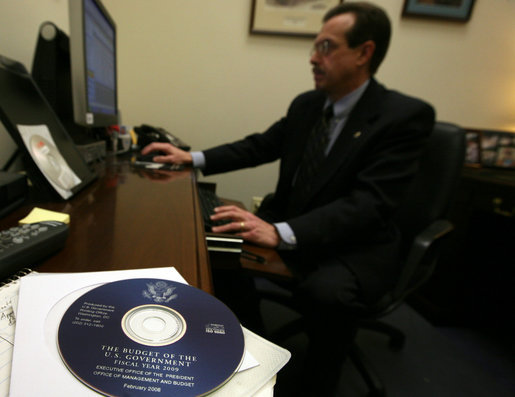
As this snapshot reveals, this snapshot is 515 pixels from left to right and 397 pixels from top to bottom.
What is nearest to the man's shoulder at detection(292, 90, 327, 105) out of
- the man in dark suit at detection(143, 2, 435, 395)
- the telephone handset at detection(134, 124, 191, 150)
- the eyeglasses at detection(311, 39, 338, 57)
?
the man in dark suit at detection(143, 2, 435, 395)

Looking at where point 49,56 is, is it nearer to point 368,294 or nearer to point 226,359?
point 226,359

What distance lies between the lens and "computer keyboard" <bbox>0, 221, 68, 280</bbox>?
0.92ft

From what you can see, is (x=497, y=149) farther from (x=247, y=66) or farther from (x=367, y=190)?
(x=247, y=66)

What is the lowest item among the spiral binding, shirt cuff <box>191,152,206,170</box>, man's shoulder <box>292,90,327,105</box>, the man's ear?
shirt cuff <box>191,152,206,170</box>

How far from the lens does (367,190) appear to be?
0.89 metres

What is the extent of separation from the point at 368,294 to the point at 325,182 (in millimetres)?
373

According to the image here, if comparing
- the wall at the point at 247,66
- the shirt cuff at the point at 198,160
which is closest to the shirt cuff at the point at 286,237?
the shirt cuff at the point at 198,160

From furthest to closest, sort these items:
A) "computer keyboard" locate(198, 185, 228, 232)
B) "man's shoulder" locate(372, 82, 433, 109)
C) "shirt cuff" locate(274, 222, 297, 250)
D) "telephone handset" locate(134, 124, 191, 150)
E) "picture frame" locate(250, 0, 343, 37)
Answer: "picture frame" locate(250, 0, 343, 37), "telephone handset" locate(134, 124, 191, 150), "man's shoulder" locate(372, 82, 433, 109), "shirt cuff" locate(274, 222, 297, 250), "computer keyboard" locate(198, 185, 228, 232)

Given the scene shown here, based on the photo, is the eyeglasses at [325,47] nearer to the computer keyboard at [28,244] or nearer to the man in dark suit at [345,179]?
the man in dark suit at [345,179]

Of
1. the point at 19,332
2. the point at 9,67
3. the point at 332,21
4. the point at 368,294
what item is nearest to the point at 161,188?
the point at 9,67

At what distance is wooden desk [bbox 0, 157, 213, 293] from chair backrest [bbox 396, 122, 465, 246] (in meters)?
0.81

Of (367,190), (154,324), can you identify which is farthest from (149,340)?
(367,190)

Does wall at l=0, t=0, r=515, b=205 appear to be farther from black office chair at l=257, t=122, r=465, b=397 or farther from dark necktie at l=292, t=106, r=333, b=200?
black office chair at l=257, t=122, r=465, b=397

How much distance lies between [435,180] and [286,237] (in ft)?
1.92
